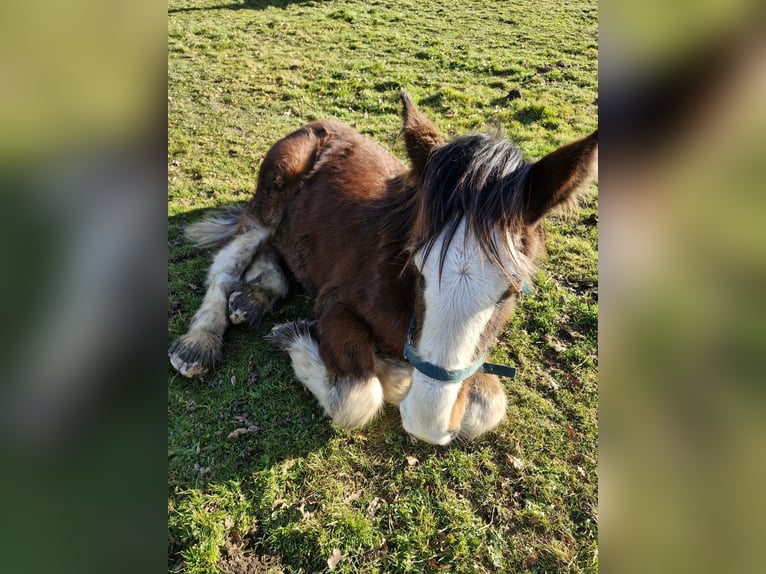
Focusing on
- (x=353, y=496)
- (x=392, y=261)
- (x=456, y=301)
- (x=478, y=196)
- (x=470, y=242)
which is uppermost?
(x=478, y=196)

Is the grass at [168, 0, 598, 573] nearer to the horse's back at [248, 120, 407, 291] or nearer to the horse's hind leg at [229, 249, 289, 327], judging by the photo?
the horse's hind leg at [229, 249, 289, 327]

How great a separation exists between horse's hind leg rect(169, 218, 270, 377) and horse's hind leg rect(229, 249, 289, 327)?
91mm

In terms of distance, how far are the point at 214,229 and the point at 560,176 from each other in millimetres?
4087

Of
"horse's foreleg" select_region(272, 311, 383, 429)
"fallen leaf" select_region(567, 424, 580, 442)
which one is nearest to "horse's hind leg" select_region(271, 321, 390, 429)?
"horse's foreleg" select_region(272, 311, 383, 429)

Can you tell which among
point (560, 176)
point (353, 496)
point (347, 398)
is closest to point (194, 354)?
point (347, 398)

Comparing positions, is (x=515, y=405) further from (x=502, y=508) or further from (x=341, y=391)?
(x=341, y=391)

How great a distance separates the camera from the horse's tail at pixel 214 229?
16.6 feet

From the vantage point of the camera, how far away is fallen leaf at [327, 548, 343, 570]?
2717 mm

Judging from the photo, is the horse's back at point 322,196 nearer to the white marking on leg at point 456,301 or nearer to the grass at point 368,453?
the grass at point 368,453

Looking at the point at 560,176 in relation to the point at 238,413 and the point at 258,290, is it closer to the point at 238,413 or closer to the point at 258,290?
the point at 238,413

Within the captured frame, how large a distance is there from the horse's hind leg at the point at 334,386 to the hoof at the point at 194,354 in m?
0.61

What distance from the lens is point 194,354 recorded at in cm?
374
